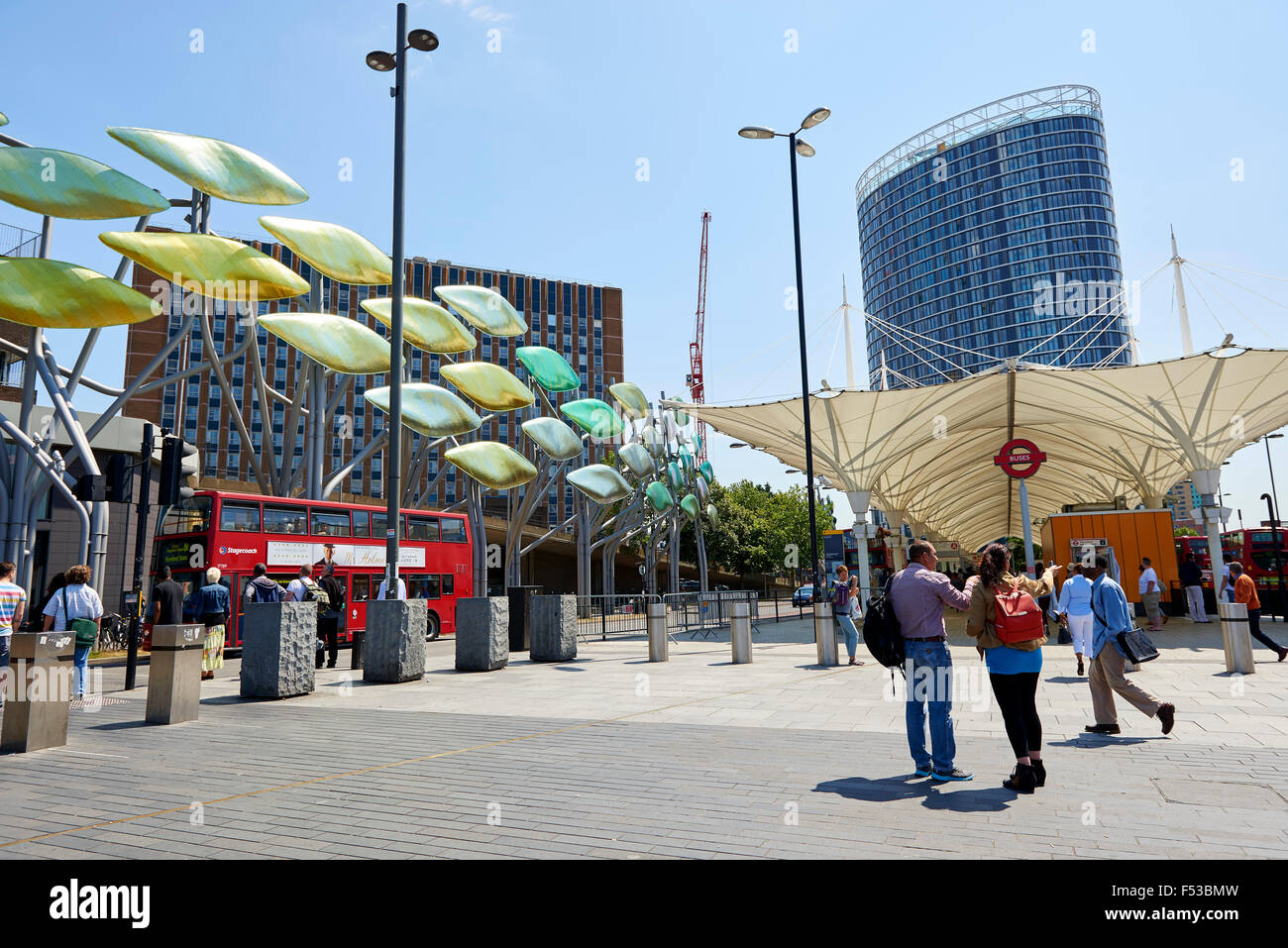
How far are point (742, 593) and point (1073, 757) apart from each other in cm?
2185

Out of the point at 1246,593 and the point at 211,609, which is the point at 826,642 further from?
the point at 211,609

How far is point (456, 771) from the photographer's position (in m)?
6.19

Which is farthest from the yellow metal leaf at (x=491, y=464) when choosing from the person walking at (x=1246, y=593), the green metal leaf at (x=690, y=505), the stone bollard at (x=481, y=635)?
the person walking at (x=1246, y=593)

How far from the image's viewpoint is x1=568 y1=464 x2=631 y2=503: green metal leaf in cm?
3769

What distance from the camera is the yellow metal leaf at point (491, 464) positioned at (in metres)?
30.9

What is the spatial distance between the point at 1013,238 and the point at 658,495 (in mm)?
98942

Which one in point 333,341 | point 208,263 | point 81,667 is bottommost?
point 81,667

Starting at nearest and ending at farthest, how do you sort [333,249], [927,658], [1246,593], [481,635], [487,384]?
[927,658] → [1246,593] → [481,635] → [333,249] → [487,384]

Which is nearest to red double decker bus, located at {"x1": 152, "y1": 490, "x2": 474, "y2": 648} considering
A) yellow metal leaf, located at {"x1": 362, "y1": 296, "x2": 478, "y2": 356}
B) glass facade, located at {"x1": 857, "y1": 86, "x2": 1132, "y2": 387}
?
yellow metal leaf, located at {"x1": 362, "y1": 296, "x2": 478, "y2": 356}

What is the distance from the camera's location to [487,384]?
31.7 meters

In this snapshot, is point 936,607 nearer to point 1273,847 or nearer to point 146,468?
point 1273,847

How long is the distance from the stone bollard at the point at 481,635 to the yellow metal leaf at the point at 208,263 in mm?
13956

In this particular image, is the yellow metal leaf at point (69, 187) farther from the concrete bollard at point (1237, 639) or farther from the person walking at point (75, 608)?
the concrete bollard at point (1237, 639)

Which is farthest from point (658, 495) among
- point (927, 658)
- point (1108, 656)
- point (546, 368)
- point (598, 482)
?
point (927, 658)
